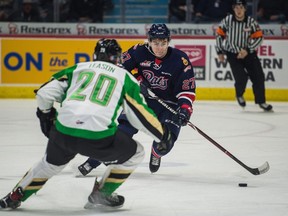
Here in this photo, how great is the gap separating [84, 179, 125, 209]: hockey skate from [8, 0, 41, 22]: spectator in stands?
7.20 meters

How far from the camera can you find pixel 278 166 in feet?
20.5

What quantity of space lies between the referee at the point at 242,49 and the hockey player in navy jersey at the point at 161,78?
442 centimetres

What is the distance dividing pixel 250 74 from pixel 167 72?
4720 millimetres

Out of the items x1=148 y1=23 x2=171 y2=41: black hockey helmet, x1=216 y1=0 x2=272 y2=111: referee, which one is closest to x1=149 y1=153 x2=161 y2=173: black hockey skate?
x1=148 y1=23 x2=171 y2=41: black hockey helmet

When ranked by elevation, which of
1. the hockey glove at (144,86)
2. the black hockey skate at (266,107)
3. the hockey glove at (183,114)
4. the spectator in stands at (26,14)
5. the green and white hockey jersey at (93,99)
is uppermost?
the green and white hockey jersey at (93,99)

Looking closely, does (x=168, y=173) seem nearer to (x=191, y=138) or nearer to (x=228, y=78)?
(x=191, y=138)

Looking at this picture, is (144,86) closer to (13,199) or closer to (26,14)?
(13,199)

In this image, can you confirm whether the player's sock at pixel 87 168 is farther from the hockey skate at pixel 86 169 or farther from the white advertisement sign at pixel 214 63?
the white advertisement sign at pixel 214 63

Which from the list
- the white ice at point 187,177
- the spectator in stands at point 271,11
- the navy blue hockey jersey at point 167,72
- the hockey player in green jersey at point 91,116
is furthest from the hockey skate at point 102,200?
the spectator in stands at point 271,11

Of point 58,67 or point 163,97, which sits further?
point 58,67

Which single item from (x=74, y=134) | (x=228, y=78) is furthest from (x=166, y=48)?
(x=228, y=78)

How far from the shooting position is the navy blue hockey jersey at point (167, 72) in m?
5.75

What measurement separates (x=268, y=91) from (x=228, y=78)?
58 cm

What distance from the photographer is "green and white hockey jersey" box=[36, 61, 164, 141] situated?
13.7ft
